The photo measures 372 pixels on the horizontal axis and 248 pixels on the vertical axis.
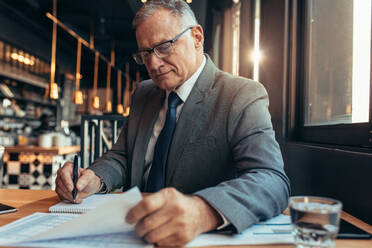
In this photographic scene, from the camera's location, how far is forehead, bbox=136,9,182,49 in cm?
126

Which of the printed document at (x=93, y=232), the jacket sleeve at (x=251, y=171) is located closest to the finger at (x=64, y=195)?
the printed document at (x=93, y=232)

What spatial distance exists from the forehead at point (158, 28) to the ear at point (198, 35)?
87mm

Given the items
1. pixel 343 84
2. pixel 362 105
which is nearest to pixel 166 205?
pixel 362 105

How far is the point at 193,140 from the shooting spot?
4.00 ft

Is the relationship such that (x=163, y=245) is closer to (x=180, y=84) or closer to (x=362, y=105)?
(x=180, y=84)

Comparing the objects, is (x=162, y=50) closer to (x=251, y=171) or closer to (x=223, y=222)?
(x=251, y=171)

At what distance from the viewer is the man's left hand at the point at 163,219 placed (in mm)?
601

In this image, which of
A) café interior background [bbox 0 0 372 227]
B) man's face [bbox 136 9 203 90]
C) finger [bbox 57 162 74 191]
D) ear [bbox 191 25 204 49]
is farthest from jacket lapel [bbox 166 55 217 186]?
café interior background [bbox 0 0 372 227]

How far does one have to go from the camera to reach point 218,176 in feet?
4.00

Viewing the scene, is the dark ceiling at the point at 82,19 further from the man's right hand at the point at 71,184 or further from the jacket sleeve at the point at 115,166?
the man's right hand at the point at 71,184

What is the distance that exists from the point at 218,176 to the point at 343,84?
752 millimetres

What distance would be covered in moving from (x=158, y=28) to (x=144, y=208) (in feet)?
2.80

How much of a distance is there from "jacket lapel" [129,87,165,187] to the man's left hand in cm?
73

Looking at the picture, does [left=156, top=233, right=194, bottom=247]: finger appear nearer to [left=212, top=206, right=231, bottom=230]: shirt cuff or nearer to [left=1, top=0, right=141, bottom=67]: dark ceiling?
[left=212, top=206, right=231, bottom=230]: shirt cuff
